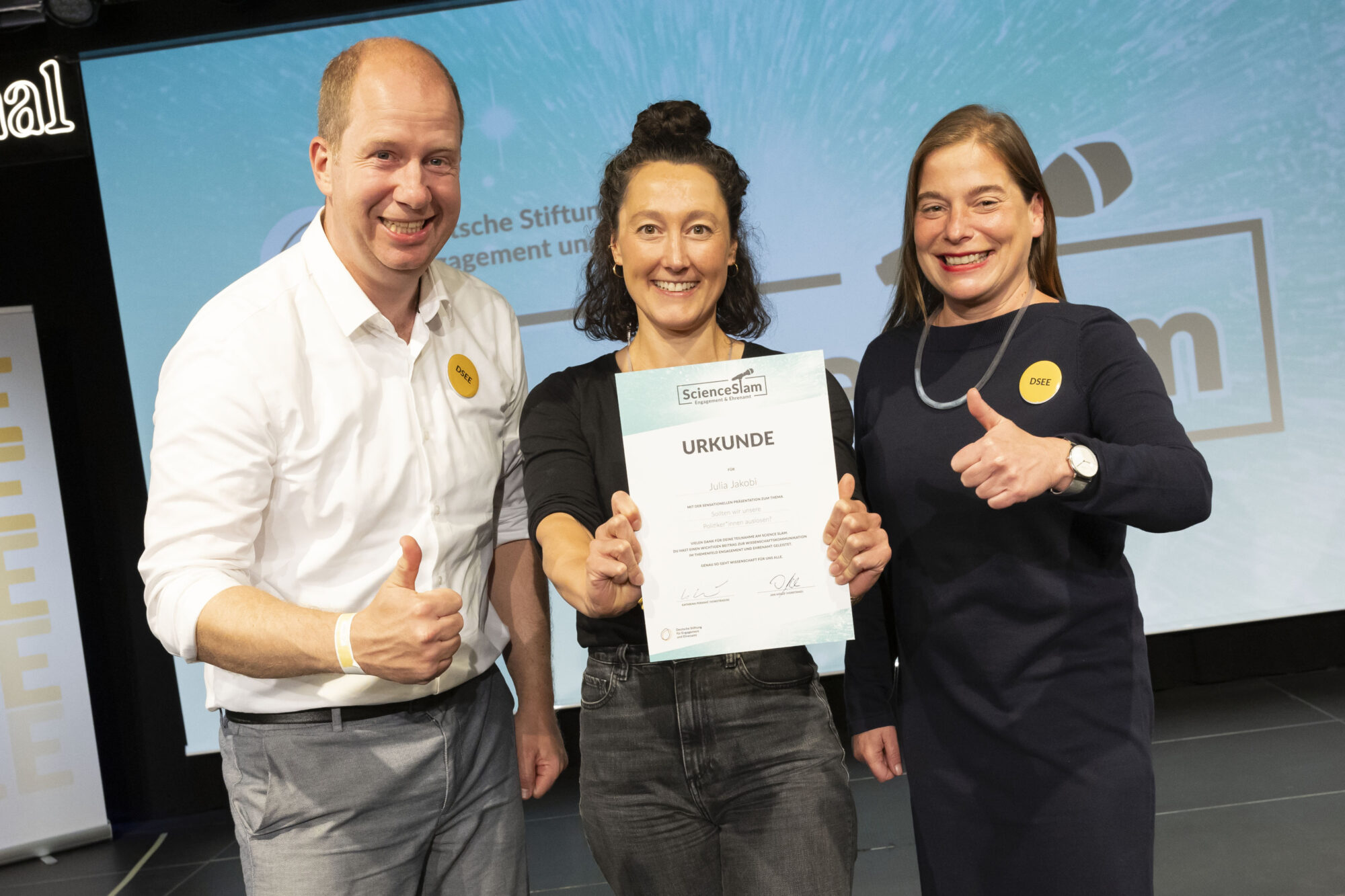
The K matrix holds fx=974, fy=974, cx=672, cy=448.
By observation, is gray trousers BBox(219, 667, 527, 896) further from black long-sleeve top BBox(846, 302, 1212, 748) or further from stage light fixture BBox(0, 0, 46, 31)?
stage light fixture BBox(0, 0, 46, 31)

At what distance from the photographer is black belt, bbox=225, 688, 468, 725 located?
5.07 feet

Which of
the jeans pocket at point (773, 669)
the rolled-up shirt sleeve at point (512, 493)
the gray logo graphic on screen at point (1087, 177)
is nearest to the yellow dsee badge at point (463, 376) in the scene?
the rolled-up shirt sleeve at point (512, 493)

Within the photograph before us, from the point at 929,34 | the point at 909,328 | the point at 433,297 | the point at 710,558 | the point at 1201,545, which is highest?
the point at 929,34

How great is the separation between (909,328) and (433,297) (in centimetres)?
89

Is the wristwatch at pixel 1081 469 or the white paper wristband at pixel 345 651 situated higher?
the wristwatch at pixel 1081 469

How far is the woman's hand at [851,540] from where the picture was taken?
55.2 inches

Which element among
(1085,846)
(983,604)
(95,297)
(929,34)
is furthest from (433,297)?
(95,297)

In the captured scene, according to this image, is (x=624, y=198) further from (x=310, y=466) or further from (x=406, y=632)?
(x=406, y=632)

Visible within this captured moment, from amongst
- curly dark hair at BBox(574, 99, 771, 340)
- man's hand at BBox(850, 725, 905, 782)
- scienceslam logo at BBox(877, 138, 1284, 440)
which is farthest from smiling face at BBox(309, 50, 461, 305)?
scienceslam logo at BBox(877, 138, 1284, 440)

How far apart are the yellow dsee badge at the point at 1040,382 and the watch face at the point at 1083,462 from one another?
0.21 metres

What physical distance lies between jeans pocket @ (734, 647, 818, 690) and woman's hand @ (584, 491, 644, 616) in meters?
0.21

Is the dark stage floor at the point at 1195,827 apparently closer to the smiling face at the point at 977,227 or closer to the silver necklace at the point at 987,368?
the silver necklace at the point at 987,368

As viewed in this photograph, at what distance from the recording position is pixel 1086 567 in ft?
5.25

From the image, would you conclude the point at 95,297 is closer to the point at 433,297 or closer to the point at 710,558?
the point at 433,297
